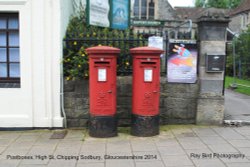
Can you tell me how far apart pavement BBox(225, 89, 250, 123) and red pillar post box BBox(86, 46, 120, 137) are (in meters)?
2.92

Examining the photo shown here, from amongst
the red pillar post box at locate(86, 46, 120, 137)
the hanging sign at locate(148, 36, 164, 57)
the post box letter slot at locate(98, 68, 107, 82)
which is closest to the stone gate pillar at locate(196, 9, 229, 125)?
the hanging sign at locate(148, 36, 164, 57)

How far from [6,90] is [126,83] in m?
2.54

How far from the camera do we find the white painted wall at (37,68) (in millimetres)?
7180

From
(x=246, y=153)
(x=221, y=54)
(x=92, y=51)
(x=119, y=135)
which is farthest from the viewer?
(x=221, y=54)

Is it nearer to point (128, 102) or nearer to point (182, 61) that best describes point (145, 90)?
point (128, 102)

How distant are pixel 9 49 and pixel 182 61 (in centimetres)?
378

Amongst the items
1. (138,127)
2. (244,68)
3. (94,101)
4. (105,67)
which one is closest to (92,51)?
(105,67)

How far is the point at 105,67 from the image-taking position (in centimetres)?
661

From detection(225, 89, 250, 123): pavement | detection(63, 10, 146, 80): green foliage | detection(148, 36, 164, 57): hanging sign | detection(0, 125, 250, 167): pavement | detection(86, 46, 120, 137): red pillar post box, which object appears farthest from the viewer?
detection(225, 89, 250, 123): pavement

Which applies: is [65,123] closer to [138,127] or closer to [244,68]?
[138,127]

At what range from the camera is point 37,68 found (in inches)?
288

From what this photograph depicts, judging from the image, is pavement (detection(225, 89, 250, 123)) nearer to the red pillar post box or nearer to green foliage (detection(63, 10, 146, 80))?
green foliage (detection(63, 10, 146, 80))

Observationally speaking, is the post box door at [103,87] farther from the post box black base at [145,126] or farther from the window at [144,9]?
the window at [144,9]

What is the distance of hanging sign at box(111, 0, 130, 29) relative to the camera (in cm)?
908
